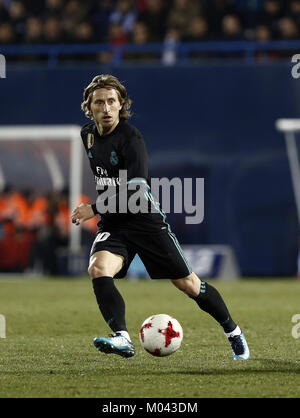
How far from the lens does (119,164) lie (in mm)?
6703

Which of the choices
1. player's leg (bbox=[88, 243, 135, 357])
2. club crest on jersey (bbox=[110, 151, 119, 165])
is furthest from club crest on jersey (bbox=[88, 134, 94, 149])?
player's leg (bbox=[88, 243, 135, 357])

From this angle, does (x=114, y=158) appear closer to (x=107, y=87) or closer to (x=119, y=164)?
(x=119, y=164)

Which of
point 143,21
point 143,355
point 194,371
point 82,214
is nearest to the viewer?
point 194,371

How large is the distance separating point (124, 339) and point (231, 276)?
11253 mm

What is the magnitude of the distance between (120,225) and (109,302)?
0.60 m

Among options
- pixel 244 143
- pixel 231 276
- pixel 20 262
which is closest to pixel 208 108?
pixel 244 143

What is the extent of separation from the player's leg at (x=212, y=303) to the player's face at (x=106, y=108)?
130cm

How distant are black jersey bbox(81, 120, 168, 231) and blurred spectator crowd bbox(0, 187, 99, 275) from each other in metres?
11.7

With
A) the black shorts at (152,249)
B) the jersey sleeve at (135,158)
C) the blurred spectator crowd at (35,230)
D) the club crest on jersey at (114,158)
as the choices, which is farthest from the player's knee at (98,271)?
the blurred spectator crowd at (35,230)

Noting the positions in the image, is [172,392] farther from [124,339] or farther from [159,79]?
[159,79]

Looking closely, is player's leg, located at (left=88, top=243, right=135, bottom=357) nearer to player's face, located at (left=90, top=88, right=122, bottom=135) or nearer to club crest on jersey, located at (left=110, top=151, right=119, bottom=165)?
club crest on jersey, located at (left=110, top=151, right=119, bottom=165)

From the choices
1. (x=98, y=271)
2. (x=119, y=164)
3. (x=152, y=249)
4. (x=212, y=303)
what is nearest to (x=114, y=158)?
(x=119, y=164)

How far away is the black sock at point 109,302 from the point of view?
6.50 metres

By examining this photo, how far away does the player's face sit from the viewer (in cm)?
672
